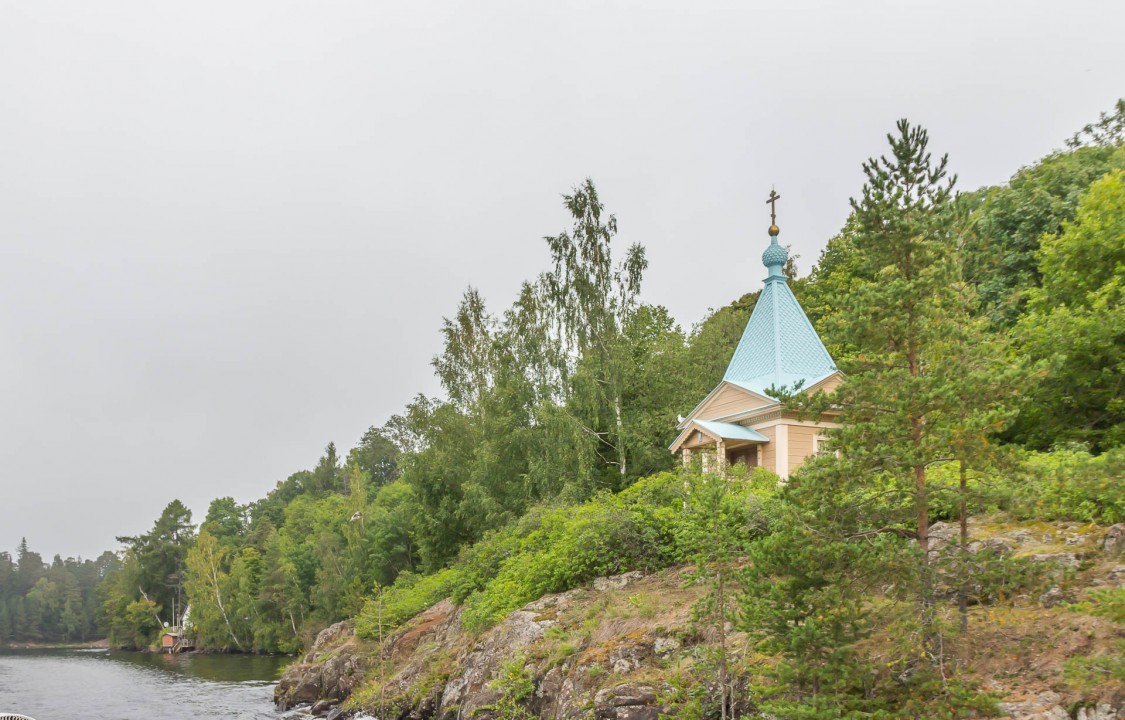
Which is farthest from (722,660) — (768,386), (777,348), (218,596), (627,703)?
(218,596)

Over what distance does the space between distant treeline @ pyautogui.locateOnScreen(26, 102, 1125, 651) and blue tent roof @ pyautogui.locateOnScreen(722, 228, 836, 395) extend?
2.58m

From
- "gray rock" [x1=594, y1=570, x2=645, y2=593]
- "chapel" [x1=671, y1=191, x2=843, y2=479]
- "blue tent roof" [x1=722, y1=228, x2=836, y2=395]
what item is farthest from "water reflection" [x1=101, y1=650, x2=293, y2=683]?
"blue tent roof" [x1=722, y1=228, x2=836, y2=395]

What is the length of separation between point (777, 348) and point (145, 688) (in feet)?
108

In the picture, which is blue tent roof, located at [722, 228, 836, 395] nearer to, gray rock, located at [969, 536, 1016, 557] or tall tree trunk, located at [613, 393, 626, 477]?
tall tree trunk, located at [613, 393, 626, 477]

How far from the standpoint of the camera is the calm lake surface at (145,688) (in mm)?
27203

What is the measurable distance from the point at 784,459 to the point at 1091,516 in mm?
9750

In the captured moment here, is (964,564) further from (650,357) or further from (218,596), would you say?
(218,596)

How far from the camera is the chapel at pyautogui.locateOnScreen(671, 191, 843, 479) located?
20750 mm

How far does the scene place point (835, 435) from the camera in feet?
30.1

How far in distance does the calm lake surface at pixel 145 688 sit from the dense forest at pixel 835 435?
17.9 ft

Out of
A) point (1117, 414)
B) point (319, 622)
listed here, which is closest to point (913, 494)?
point (1117, 414)

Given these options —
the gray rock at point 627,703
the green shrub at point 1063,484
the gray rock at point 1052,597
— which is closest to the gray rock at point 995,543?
the gray rock at point 1052,597

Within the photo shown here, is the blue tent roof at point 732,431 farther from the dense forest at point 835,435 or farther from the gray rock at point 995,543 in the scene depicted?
the gray rock at point 995,543

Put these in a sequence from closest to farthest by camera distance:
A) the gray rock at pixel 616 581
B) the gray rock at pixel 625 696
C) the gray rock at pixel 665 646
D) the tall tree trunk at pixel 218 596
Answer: the gray rock at pixel 625 696 → the gray rock at pixel 665 646 → the gray rock at pixel 616 581 → the tall tree trunk at pixel 218 596
